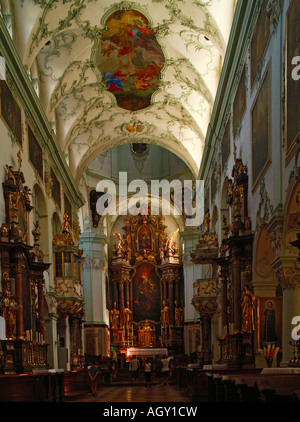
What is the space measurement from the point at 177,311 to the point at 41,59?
75.9 feet

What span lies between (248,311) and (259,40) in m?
6.81

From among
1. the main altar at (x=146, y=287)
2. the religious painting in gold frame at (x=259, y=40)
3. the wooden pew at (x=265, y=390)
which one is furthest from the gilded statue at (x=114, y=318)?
the wooden pew at (x=265, y=390)

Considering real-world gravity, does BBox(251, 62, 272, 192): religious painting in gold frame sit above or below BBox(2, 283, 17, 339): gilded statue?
above

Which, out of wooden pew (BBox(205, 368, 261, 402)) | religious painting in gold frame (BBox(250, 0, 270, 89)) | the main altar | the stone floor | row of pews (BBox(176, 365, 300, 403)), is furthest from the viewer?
the main altar

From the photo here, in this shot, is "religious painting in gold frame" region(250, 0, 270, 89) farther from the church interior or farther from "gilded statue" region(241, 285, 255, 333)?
"gilded statue" region(241, 285, 255, 333)

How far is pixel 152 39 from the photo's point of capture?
2370 cm

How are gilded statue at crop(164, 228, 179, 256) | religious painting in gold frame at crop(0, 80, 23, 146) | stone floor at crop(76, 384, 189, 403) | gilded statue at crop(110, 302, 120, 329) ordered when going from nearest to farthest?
stone floor at crop(76, 384, 189, 403), religious painting in gold frame at crop(0, 80, 23, 146), gilded statue at crop(110, 302, 120, 329), gilded statue at crop(164, 228, 179, 256)

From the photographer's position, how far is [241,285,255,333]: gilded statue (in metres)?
15.6

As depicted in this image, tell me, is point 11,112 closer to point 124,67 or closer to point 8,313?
point 8,313

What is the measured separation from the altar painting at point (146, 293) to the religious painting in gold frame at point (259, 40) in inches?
1147

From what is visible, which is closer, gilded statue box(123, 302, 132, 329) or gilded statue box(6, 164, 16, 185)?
gilded statue box(6, 164, 16, 185)

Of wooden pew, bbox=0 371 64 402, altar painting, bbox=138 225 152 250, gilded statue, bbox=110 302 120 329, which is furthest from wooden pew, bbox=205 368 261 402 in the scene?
altar painting, bbox=138 225 152 250

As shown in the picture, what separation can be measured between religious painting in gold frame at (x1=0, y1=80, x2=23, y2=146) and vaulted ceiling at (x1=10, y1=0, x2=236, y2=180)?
2.02 meters

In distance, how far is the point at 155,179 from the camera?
40.3 metres
